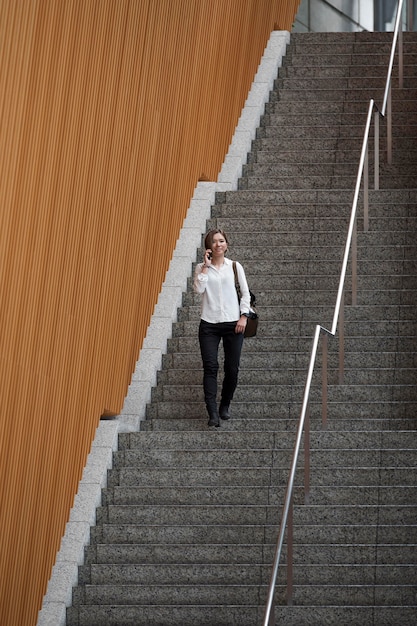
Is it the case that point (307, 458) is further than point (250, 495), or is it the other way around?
point (250, 495)

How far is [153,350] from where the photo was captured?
1175 centimetres

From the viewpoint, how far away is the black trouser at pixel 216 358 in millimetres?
10727

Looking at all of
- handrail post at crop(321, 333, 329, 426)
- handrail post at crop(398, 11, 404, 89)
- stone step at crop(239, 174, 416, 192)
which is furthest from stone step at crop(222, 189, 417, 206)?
handrail post at crop(321, 333, 329, 426)

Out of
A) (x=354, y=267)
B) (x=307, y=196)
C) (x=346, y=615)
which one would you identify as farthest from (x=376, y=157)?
(x=346, y=615)

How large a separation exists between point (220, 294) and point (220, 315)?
166 millimetres

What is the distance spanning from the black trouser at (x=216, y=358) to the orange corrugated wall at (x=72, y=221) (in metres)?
0.69

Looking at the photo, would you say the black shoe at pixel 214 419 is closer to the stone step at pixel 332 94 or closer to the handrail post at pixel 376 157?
the handrail post at pixel 376 157

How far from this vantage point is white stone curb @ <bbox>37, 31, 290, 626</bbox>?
9461 mm

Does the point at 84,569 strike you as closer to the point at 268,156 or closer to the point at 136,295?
the point at 136,295

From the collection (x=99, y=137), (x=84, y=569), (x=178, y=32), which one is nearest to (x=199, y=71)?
(x=178, y=32)

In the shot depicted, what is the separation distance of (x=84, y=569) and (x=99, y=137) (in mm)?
3066

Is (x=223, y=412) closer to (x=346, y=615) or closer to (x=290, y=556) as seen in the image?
(x=290, y=556)

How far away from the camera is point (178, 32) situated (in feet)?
40.2

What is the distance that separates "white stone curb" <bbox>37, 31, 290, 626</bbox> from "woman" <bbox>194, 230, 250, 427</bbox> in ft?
2.49
